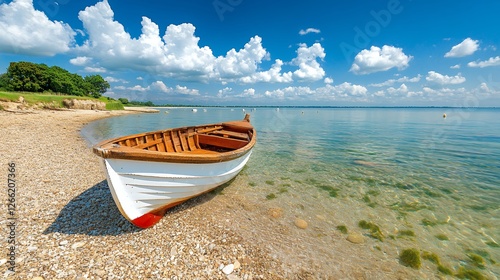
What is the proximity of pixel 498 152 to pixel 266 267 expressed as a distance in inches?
844

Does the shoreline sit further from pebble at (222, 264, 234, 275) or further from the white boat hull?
the white boat hull

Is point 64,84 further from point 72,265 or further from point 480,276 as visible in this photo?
point 480,276

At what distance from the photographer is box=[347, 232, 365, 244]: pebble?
547 cm

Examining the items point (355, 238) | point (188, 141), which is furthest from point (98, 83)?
point (355, 238)

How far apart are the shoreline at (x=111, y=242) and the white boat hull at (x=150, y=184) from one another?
0.58m

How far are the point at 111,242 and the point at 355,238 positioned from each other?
6095 mm

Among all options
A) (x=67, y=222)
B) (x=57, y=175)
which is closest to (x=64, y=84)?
(x=57, y=175)

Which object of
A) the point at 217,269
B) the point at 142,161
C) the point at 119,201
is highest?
the point at 142,161

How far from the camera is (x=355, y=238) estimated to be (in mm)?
5598

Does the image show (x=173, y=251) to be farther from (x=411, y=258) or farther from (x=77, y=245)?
(x=411, y=258)

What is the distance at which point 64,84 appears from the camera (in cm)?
6506

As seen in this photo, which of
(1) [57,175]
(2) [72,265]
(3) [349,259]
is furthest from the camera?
(1) [57,175]

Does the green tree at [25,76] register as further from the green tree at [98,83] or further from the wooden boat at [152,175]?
the wooden boat at [152,175]

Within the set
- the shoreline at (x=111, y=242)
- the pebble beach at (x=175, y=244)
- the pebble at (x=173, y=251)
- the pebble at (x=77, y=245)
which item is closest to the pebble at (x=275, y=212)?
the pebble beach at (x=175, y=244)
